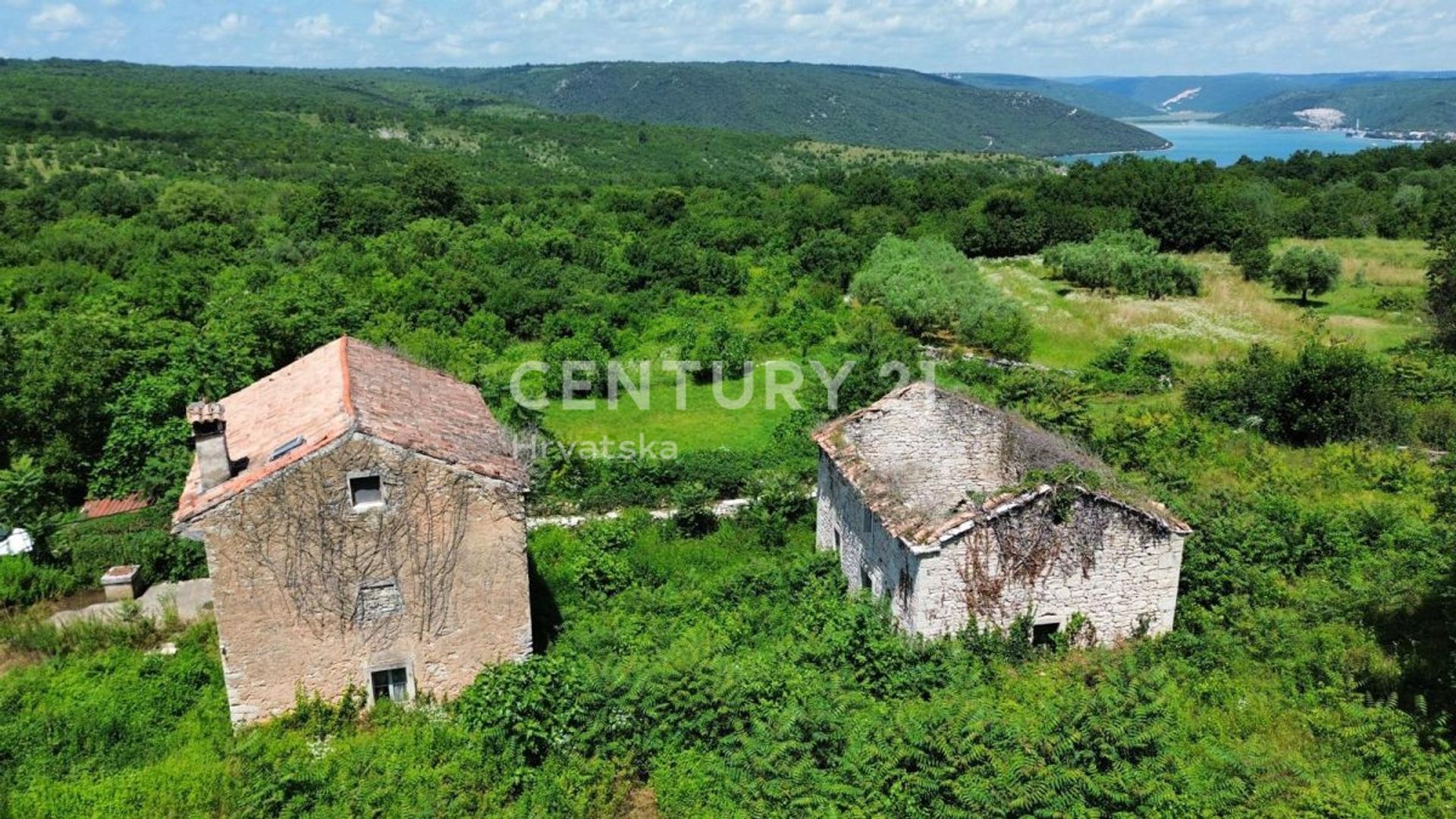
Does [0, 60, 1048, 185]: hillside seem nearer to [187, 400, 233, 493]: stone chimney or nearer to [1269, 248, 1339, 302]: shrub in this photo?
[1269, 248, 1339, 302]: shrub

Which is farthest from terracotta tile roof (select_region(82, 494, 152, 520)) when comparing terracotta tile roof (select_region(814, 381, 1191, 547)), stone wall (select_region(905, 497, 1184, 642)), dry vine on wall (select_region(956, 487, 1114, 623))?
dry vine on wall (select_region(956, 487, 1114, 623))

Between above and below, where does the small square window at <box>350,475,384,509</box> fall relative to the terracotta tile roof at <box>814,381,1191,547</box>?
above

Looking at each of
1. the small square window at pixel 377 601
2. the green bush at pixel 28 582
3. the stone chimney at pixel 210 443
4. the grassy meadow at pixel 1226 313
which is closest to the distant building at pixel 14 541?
the green bush at pixel 28 582

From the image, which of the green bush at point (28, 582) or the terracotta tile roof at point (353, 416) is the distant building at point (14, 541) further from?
the terracotta tile roof at point (353, 416)

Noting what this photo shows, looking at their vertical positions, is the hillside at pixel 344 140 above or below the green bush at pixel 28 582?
above

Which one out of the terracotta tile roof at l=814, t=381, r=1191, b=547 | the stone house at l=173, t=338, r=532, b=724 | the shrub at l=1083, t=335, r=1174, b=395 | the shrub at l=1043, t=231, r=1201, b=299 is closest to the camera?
the stone house at l=173, t=338, r=532, b=724

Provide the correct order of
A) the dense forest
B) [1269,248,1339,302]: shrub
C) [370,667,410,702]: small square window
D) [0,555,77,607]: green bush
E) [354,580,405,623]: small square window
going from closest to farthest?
the dense forest → [354,580,405,623]: small square window → [370,667,410,702]: small square window → [0,555,77,607]: green bush → [1269,248,1339,302]: shrub
